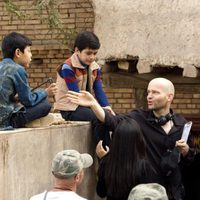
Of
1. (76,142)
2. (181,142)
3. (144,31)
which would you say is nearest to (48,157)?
(76,142)

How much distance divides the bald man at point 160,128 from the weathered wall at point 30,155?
1.36 ft

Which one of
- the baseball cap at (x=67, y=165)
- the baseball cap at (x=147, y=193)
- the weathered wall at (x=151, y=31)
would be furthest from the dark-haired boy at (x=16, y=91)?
the weathered wall at (x=151, y=31)

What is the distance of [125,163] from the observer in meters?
5.33

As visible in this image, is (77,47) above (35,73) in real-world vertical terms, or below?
above

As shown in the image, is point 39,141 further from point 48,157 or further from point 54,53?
point 54,53

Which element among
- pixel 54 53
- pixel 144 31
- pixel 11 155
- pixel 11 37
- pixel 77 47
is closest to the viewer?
pixel 11 155

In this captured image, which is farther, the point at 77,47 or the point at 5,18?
the point at 5,18

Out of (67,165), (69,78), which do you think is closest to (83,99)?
(69,78)

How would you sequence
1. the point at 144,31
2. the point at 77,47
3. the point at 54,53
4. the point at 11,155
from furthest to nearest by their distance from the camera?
1. the point at 54,53
2. the point at 144,31
3. the point at 77,47
4. the point at 11,155

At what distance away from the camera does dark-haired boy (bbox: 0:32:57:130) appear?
5.27 meters

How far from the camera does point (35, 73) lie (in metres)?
11.1

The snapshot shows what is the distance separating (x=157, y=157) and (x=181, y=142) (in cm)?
28

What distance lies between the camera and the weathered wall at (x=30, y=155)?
16.3 ft

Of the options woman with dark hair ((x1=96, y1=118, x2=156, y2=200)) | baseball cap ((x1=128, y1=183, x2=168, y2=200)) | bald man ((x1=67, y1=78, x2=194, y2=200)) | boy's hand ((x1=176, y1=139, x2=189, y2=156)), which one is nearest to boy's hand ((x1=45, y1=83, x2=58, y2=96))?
bald man ((x1=67, y1=78, x2=194, y2=200))
